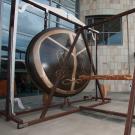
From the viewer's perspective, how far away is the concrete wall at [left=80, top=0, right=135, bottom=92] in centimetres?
1392

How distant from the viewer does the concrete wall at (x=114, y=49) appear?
13.9 m

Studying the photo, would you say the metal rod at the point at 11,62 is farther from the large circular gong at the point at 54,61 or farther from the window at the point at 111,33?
the window at the point at 111,33

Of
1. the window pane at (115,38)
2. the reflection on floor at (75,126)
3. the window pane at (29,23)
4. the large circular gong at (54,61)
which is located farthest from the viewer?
the window pane at (115,38)

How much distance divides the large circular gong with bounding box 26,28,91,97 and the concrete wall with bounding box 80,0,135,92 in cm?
742

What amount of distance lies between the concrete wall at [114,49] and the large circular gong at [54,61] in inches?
292

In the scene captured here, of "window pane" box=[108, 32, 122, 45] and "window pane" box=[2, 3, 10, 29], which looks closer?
"window pane" box=[2, 3, 10, 29]

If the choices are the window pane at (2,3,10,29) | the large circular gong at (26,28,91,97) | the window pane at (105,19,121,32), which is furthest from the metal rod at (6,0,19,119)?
the window pane at (105,19,121,32)

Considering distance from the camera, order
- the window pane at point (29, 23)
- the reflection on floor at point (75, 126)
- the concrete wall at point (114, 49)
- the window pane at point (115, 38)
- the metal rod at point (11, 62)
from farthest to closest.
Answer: the window pane at point (115, 38) < the concrete wall at point (114, 49) < the window pane at point (29, 23) < the metal rod at point (11, 62) < the reflection on floor at point (75, 126)

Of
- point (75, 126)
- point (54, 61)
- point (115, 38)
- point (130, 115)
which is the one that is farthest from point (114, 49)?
point (130, 115)

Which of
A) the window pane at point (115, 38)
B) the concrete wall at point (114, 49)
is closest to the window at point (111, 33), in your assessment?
the window pane at point (115, 38)

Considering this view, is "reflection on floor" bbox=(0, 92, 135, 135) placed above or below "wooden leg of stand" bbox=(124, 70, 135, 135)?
below

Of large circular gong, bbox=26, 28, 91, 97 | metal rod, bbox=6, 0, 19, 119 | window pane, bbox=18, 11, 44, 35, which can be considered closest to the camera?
metal rod, bbox=6, 0, 19, 119

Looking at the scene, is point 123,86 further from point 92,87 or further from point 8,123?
point 8,123

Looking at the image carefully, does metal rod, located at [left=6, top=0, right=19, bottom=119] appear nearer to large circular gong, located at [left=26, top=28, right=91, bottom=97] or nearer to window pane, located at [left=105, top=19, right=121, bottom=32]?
large circular gong, located at [left=26, top=28, right=91, bottom=97]
